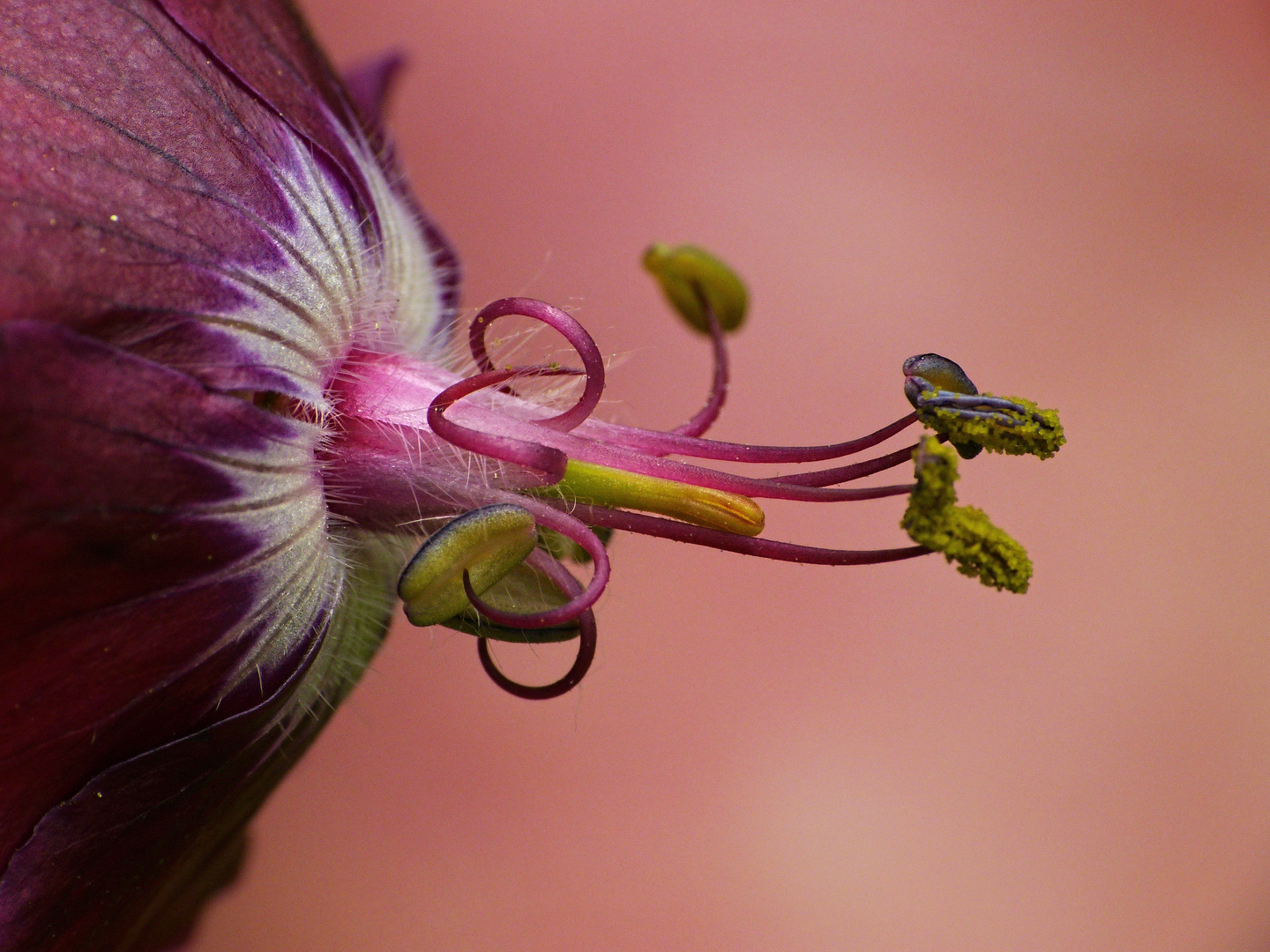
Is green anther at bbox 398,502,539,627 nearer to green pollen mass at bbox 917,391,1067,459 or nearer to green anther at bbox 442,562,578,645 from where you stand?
green anther at bbox 442,562,578,645

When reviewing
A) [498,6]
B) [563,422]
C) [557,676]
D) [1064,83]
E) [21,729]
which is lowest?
[557,676]

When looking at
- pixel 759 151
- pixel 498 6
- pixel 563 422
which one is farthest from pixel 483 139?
pixel 563 422

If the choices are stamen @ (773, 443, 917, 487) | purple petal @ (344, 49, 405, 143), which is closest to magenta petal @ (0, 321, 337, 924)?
stamen @ (773, 443, 917, 487)

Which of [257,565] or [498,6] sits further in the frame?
[498,6]

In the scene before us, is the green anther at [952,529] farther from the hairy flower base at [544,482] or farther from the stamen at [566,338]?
the stamen at [566,338]

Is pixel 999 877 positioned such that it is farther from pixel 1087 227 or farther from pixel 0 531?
pixel 0 531

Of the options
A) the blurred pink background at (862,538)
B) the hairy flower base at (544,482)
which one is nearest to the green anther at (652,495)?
the hairy flower base at (544,482)

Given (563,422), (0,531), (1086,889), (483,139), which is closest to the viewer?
(0,531)

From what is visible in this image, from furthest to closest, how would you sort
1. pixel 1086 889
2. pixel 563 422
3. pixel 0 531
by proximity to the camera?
1. pixel 1086 889
2. pixel 563 422
3. pixel 0 531
